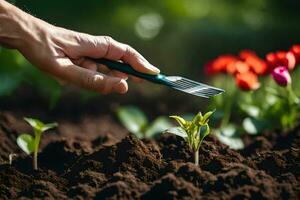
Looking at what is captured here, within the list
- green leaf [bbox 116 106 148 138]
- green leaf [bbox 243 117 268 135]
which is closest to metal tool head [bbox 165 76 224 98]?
green leaf [bbox 243 117 268 135]

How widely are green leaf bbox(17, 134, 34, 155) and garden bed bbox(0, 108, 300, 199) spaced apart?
5 cm

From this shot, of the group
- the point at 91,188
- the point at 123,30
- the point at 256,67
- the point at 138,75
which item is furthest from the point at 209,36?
the point at 91,188

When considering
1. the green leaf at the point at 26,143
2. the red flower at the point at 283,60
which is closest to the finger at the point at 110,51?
the green leaf at the point at 26,143

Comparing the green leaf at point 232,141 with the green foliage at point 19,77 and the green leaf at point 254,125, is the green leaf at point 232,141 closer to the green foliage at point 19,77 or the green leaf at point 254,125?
the green leaf at point 254,125

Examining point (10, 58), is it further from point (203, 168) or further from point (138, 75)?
point (203, 168)

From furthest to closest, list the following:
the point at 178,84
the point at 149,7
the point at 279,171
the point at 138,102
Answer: the point at 149,7 < the point at 138,102 < the point at 178,84 < the point at 279,171

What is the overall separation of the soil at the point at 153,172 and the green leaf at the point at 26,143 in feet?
0.18

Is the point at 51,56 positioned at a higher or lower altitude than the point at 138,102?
higher

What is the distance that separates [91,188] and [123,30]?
3.70 meters

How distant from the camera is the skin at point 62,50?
293 centimetres

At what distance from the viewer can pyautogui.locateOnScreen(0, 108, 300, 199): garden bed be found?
253 centimetres

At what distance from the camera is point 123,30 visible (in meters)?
6.25

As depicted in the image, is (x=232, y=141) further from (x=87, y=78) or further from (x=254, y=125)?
(x=87, y=78)

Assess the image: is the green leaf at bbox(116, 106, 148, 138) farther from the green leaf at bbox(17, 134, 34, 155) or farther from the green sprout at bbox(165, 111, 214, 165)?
the green sprout at bbox(165, 111, 214, 165)
